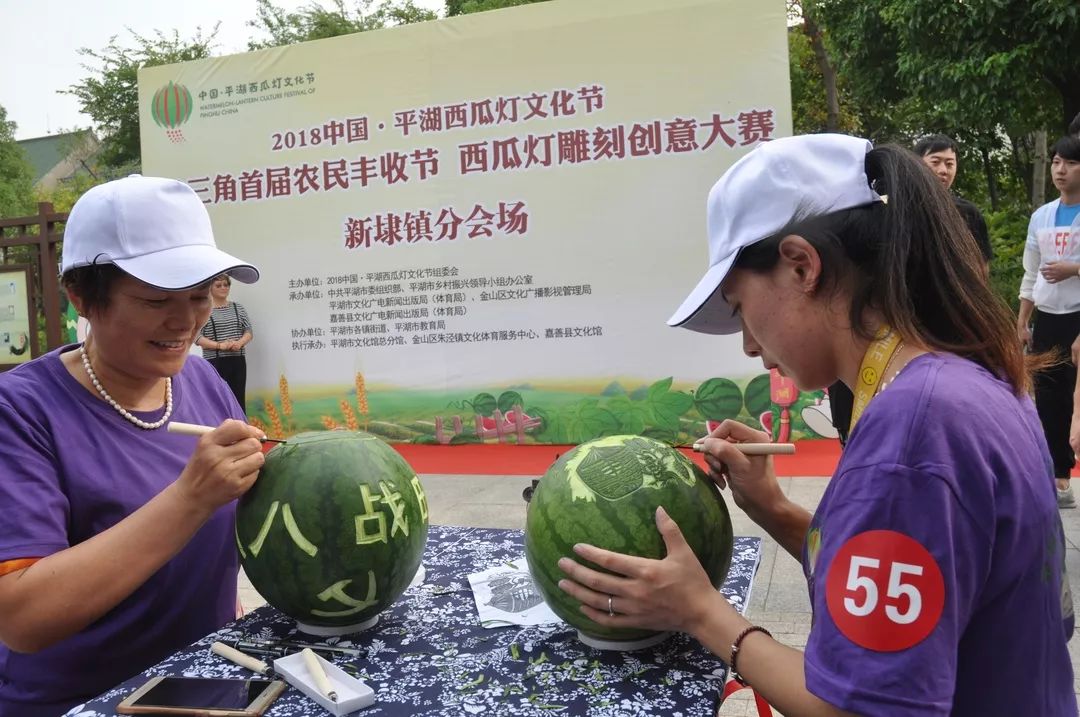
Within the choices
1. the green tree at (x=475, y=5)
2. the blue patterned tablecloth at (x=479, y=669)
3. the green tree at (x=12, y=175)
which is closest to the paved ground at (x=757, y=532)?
the blue patterned tablecloth at (x=479, y=669)

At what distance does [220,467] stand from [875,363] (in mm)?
1239

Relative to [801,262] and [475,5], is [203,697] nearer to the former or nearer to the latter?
[801,262]

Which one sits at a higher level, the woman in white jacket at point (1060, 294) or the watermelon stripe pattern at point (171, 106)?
the watermelon stripe pattern at point (171, 106)

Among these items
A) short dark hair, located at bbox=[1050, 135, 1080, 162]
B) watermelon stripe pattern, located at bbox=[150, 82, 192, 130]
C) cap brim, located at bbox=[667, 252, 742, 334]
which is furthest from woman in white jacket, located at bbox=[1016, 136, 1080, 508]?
watermelon stripe pattern, located at bbox=[150, 82, 192, 130]

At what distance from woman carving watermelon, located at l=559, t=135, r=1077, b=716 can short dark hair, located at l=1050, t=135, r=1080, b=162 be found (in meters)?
A: 3.76

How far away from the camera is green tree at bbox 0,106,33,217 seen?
26.5m

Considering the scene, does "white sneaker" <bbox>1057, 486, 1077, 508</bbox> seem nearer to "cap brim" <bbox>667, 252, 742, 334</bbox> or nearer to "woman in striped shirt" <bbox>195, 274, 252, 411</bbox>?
"cap brim" <bbox>667, 252, 742, 334</bbox>

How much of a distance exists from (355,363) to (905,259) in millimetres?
6595

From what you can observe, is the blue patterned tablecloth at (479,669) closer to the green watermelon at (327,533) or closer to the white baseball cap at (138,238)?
the green watermelon at (327,533)

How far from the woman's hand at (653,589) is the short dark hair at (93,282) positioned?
1222mm

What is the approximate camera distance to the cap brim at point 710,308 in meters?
1.43

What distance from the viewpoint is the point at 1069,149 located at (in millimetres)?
4406

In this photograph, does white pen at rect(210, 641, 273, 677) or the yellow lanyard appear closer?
the yellow lanyard

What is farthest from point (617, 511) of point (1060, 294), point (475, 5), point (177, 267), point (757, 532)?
point (475, 5)
